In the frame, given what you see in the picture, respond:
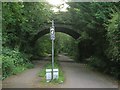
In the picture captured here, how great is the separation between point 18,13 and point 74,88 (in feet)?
19.9

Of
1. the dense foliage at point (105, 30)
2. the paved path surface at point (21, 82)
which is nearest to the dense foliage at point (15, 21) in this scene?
the paved path surface at point (21, 82)

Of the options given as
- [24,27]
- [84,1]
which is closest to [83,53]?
[24,27]

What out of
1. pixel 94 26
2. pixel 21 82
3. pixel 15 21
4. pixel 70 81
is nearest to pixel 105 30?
pixel 94 26

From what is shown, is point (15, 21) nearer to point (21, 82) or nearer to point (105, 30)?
point (105, 30)

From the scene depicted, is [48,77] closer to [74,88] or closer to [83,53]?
[74,88]

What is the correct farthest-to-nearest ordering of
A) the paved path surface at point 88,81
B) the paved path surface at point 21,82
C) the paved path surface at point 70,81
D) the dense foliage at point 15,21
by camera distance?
the dense foliage at point 15,21, the paved path surface at point 88,81, the paved path surface at point 70,81, the paved path surface at point 21,82

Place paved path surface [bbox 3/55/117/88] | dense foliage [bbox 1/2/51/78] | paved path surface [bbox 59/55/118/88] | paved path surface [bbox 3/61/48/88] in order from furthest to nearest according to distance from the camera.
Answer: dense foliage [bbox 1/2/51/78], paved path surface [bbox 59/55/118/88], paved path surface [bbox 3/55/117/88], paved path surface [bbox 3/61/48/88]

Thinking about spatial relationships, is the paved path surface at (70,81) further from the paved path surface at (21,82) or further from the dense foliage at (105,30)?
the dense foliage at (105,30)

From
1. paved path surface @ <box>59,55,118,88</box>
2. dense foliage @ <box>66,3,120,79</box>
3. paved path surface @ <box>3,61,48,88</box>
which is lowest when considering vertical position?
paved path surface @ <box>59,55,118,88</box>

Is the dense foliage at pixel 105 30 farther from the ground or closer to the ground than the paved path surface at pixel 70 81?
farther from the ground

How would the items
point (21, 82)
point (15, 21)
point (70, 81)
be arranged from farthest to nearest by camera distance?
point (15, 21), point (70, 81), point (21, 82)

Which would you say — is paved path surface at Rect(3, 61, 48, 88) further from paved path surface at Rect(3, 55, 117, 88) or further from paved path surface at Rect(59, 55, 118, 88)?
paved path surface at Rect(59, 55, 118, 88)

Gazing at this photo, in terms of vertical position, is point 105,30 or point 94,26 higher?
point 94,26

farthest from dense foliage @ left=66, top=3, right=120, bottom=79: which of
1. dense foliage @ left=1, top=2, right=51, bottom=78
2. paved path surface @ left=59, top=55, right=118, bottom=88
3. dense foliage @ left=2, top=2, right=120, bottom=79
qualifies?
dense foliage @ left=1, top=2, right=51, bottom=78
